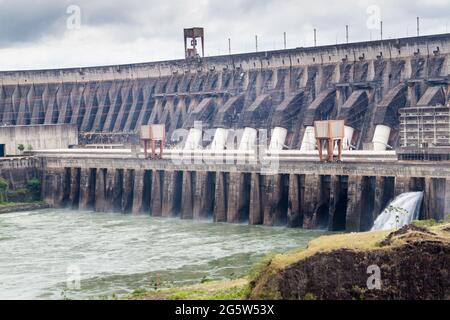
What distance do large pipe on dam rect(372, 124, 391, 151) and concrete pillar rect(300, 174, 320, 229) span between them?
35.5 ft

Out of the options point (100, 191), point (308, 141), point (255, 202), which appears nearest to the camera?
point (255, 202)

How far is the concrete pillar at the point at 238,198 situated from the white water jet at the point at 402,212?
11766 millimetres

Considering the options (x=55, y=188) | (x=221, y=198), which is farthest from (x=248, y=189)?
(x=55, y=188)

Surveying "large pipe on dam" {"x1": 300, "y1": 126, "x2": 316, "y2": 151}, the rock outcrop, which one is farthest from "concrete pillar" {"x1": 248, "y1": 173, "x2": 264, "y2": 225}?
the rock outcrop

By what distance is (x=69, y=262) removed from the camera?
136 ft

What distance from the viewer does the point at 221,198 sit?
53781mm

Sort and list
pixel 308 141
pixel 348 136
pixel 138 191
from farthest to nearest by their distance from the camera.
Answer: pixel 308 141, pixel 348 136, pixel 138 191

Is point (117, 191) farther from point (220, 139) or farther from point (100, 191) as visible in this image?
point (220, 139)

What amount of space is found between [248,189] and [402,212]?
48.4 ft

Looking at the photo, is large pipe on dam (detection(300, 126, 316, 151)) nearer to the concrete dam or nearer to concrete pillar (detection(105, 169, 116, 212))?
the concrete dam

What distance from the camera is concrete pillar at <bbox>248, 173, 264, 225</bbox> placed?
2029 inches
